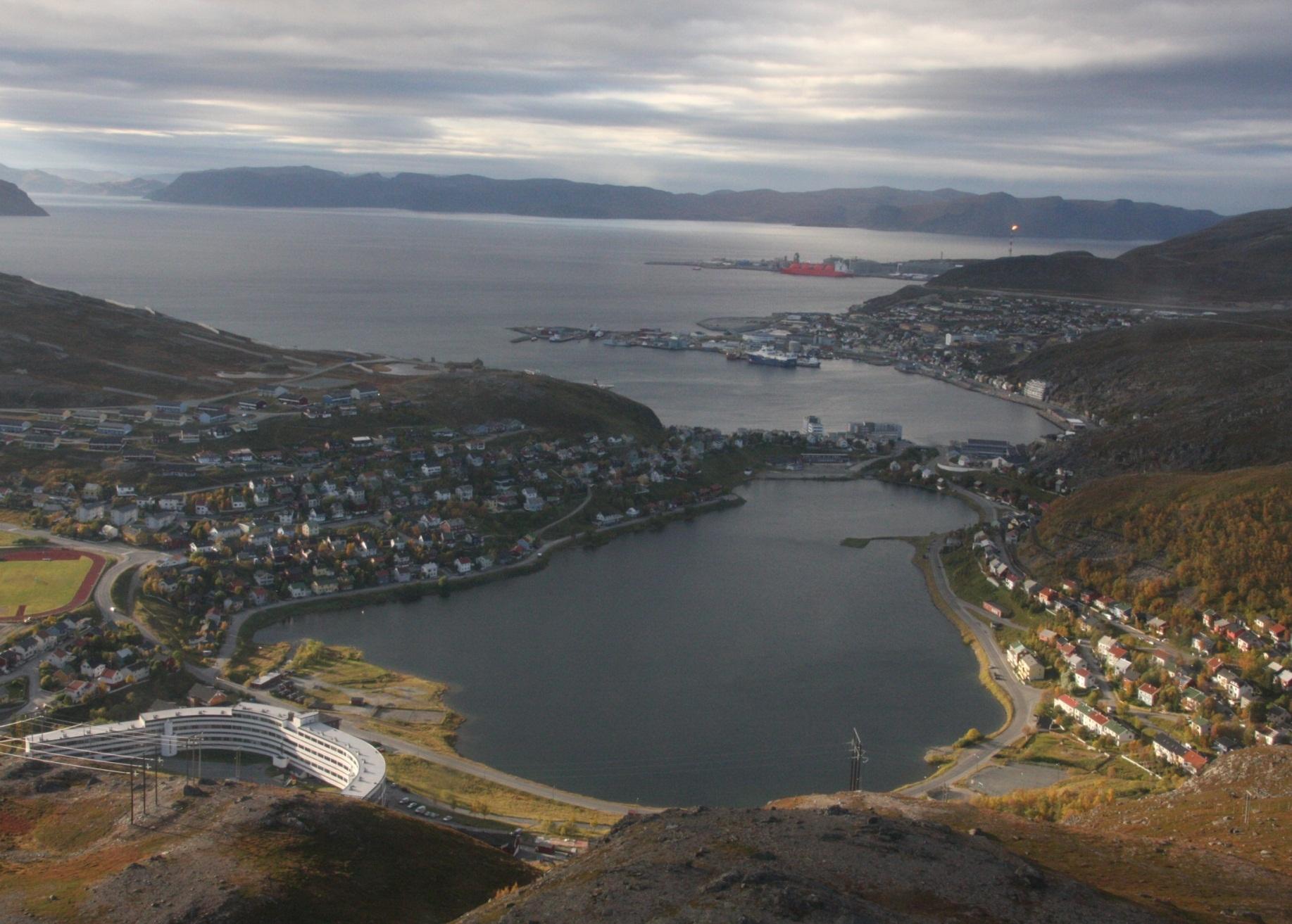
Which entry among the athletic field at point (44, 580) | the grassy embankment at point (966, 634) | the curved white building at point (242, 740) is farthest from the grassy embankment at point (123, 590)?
the grassy embankment at point (966, 634)

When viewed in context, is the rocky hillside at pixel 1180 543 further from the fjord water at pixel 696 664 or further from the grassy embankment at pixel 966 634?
the fjord water at pixel 696 664

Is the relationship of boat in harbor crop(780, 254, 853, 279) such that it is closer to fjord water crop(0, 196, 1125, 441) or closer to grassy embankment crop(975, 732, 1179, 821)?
fjord water crop(0, 196, 1125, 441)

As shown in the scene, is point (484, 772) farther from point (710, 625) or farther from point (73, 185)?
point (73, 185)

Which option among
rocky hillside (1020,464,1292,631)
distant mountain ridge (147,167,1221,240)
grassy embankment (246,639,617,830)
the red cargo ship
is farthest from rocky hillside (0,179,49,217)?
rocky hillside (1020,464,1292,631)

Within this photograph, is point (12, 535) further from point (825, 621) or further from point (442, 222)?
point (442, 222)

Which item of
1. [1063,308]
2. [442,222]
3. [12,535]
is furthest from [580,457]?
[442,222]

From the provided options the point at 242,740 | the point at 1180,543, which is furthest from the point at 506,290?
Answer: the point at 242,740
